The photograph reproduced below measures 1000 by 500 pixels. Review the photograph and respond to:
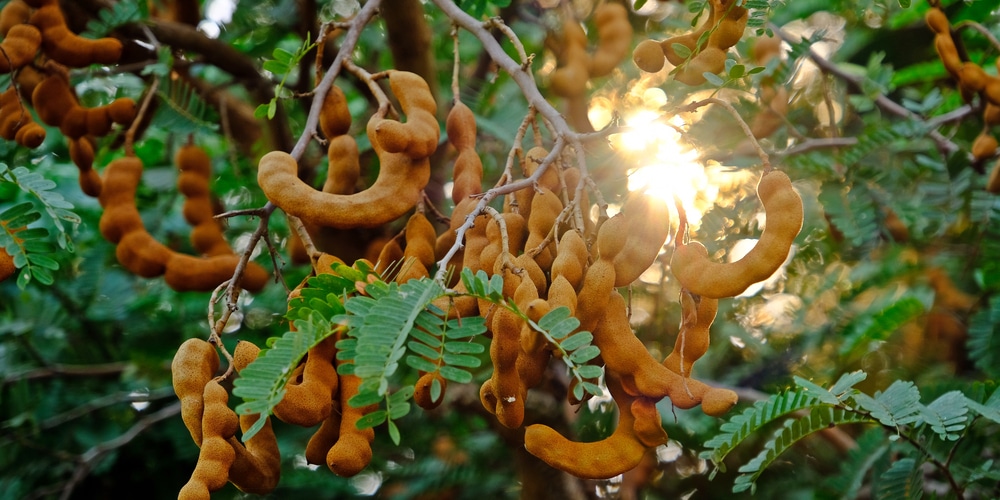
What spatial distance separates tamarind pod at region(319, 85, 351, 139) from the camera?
1051 mm

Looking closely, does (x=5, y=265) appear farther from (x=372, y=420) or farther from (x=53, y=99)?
(x=372, y=420)

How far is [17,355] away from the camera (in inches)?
86.2

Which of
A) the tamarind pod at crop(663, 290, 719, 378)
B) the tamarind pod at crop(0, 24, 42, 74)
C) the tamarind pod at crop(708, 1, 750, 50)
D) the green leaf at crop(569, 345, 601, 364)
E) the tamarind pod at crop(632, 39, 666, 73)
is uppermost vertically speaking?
the tamarind pod at crop(708, 1, 750, 50)

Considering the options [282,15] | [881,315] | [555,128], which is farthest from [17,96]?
[881,315]

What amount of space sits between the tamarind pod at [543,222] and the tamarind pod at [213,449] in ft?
1.15

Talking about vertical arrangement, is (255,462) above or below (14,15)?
below

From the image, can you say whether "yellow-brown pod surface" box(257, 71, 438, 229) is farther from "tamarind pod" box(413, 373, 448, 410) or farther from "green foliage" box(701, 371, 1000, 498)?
"green foliage" box(701, 371, 1000, 498)

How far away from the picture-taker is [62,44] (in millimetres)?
1304

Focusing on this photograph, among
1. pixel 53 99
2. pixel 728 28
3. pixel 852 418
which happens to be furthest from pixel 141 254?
pixel 852 418

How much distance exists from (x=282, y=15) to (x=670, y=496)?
1642 millimetres

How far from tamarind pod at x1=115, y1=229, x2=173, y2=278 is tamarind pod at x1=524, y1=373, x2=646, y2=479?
798 millimetres

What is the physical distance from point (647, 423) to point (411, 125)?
0.42 metres

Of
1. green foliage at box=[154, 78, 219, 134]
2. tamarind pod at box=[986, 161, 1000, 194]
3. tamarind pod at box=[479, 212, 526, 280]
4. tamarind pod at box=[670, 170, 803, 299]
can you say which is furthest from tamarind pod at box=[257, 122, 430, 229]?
tamarind pod at box=[986, 161, 1000, 194]

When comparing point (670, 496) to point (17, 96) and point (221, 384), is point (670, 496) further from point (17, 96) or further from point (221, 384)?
point (17, 96)
